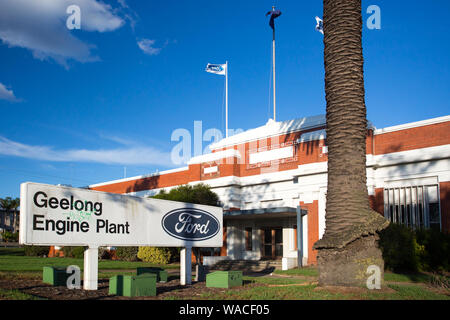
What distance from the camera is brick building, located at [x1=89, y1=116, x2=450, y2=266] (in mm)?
21656

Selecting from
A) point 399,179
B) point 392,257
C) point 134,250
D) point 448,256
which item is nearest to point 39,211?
point 392,257

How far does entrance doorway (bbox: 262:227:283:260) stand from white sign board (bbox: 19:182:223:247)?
11993 mm

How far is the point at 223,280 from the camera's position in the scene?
13281 millimetres

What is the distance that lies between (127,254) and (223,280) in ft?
66.3

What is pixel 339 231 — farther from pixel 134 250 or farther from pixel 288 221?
pixel 134 250

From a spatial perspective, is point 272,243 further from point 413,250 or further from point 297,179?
point 413,250

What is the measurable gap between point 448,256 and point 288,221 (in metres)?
10.1

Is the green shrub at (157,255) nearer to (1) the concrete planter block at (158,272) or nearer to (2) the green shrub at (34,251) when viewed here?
(2) the green shrub at (34,251)

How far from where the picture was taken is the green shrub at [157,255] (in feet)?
94.2

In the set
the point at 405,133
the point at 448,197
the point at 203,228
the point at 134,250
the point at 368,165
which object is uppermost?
the point at 405,133

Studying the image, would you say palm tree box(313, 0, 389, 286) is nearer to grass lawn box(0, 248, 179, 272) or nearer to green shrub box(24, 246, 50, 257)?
grass lawn box(0, 248, 179, 272)

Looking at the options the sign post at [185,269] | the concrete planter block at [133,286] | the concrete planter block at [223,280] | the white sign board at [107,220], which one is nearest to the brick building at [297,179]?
the white sign board at [107,220]

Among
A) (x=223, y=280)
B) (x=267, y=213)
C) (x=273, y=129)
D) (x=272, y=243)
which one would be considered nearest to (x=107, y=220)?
(x=223, y=280)

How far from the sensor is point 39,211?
10.8 m
